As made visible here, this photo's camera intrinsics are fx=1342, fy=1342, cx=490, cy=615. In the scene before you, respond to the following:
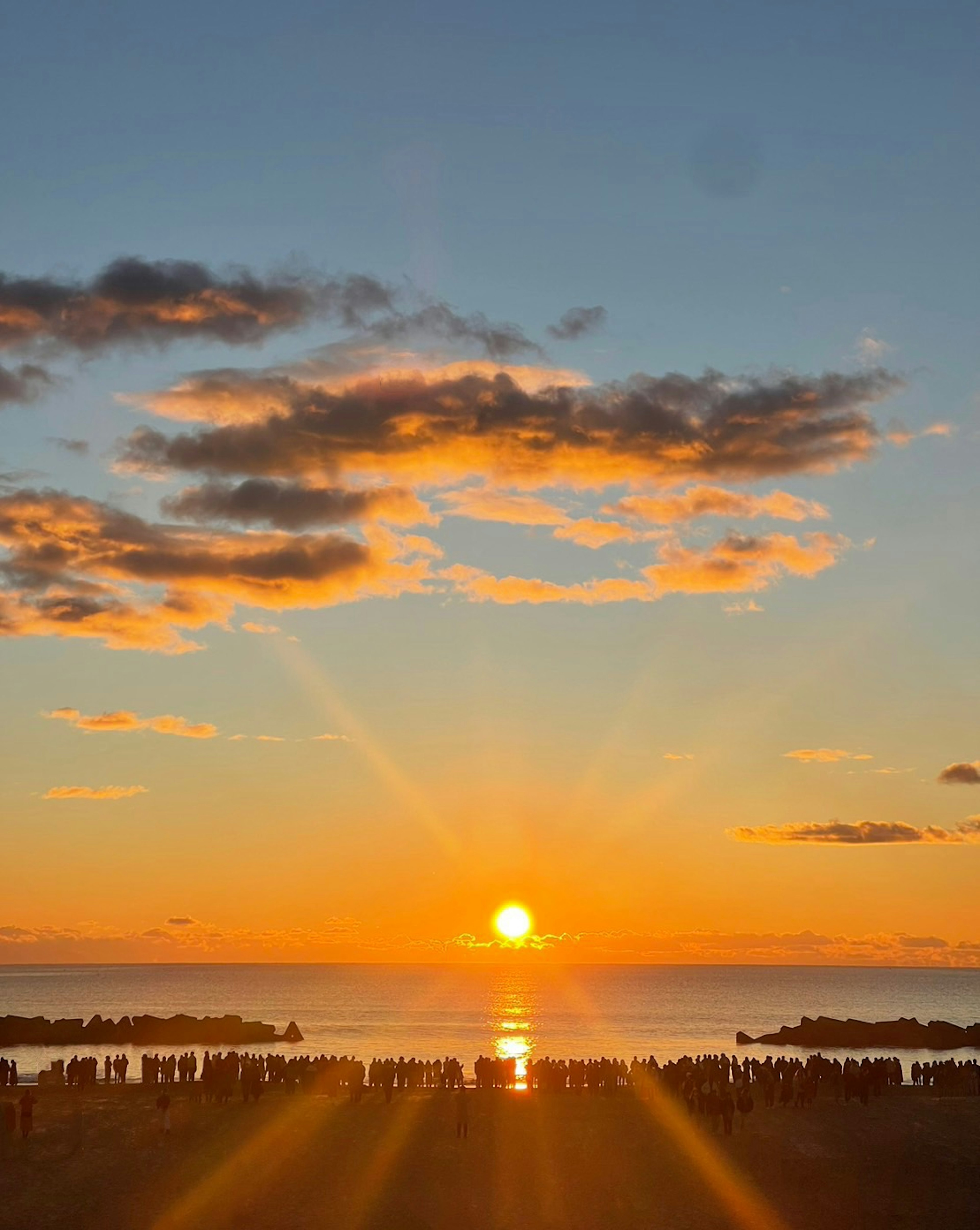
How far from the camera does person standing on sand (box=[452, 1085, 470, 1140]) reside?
40.3 meters

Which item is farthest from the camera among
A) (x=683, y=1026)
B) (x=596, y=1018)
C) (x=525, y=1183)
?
(x=596, y=1018)

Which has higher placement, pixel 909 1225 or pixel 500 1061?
pixel 500 1061

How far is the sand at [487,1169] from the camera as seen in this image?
114ft

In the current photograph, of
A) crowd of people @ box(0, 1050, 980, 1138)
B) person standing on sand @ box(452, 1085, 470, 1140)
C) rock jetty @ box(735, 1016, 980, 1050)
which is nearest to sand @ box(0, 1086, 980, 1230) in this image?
person standing on sand @ box(452, 1085, 470, 1140)

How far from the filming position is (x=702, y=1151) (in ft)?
130

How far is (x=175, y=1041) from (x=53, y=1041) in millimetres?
7966

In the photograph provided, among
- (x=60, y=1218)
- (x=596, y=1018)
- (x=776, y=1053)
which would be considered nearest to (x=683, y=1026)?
(x=596, y=1018)

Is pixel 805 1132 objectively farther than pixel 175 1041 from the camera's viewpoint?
No

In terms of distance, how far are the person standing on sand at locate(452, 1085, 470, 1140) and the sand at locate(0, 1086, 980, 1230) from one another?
1.15 feet

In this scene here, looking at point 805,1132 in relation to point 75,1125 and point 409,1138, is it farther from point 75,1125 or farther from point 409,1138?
point 75,1125

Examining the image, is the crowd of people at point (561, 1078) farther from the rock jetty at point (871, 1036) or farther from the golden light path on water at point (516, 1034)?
the rock jetty at point (871, 1036)

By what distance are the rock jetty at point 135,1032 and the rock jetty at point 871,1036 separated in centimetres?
3467

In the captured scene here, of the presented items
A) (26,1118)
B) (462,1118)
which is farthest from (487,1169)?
(26,1118)

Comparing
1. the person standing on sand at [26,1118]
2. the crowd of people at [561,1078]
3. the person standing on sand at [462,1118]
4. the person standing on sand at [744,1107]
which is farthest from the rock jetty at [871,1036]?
the person standing on sand at [26,1118]
